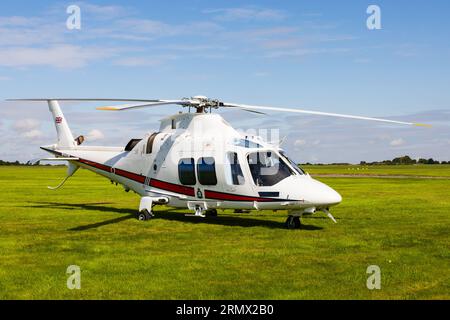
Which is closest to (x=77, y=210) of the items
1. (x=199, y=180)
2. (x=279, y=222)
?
(x=199, y=180)

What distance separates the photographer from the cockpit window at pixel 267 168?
715 inches

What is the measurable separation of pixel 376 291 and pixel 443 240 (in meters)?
7.51

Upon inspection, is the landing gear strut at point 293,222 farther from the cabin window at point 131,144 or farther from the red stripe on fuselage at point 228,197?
the cabin window at point 131,144

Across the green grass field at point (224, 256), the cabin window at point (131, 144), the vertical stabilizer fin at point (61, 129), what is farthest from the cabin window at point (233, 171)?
the vertical stabilizer fin at point (61, 129)

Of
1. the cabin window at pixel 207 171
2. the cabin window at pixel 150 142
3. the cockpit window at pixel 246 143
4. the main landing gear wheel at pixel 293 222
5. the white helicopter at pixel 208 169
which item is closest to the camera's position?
the white helicopter at pixel 208 169

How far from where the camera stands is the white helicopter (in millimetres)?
17969

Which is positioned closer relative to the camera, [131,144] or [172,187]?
[172,187]

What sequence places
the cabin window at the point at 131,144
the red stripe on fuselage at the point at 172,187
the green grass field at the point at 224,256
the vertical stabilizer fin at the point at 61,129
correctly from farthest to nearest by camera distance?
the vertical stabilizer fin at the point at 61,129
the cabin window at the point at 131,144
the red stripe on fuselage at the point at 172,187
the green grass field at the point at 224,256

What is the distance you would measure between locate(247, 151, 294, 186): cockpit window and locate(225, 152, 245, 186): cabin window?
0.51m

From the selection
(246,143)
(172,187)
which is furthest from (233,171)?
(172,187)

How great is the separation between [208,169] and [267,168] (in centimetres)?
252

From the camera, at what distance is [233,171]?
1917cm

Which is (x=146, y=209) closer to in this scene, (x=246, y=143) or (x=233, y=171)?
(x=233, y=171)
